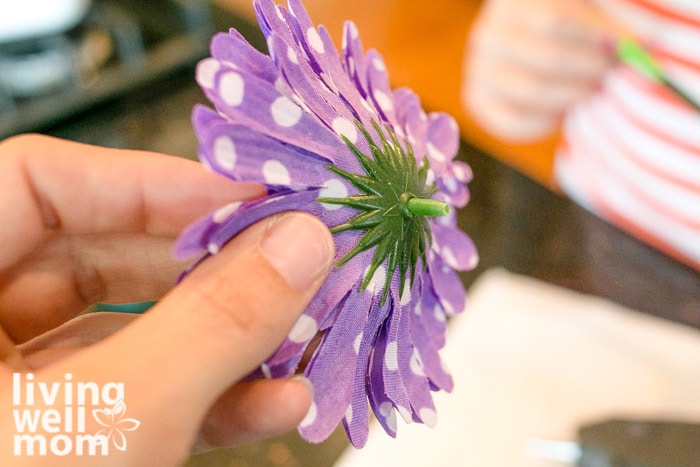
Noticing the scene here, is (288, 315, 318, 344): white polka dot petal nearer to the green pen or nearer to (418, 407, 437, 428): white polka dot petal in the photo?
(418, 407, 437, 428): white polka dot petal

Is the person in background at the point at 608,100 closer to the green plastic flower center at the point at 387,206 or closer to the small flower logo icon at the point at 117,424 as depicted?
the green plastic flower center at the point at 387,206

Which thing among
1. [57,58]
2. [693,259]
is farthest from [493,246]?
[57,58]

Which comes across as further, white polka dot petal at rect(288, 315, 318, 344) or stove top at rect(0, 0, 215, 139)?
stove top at rect(0, 0, 215, 139)

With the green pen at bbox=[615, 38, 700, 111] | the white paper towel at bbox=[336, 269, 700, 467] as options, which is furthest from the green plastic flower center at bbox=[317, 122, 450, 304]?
the green pen at bbox=[615, 38, 700, 111]

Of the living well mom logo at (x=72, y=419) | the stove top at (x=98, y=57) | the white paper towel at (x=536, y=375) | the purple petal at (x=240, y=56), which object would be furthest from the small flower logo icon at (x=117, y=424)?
the stove top at (x=98, y=57)

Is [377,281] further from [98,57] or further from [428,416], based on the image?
[98,57]

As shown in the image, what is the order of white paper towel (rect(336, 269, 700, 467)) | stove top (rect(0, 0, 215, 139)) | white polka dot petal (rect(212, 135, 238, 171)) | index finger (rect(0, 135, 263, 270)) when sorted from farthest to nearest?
stove top (rect(0, 0, 215, 139)) → white paper towel (rect(336, 269, 700, 467)) → index finger (rect(0, 135, 263, 270)) → white polka dot petal (rect(212, 135, 238, 171))
